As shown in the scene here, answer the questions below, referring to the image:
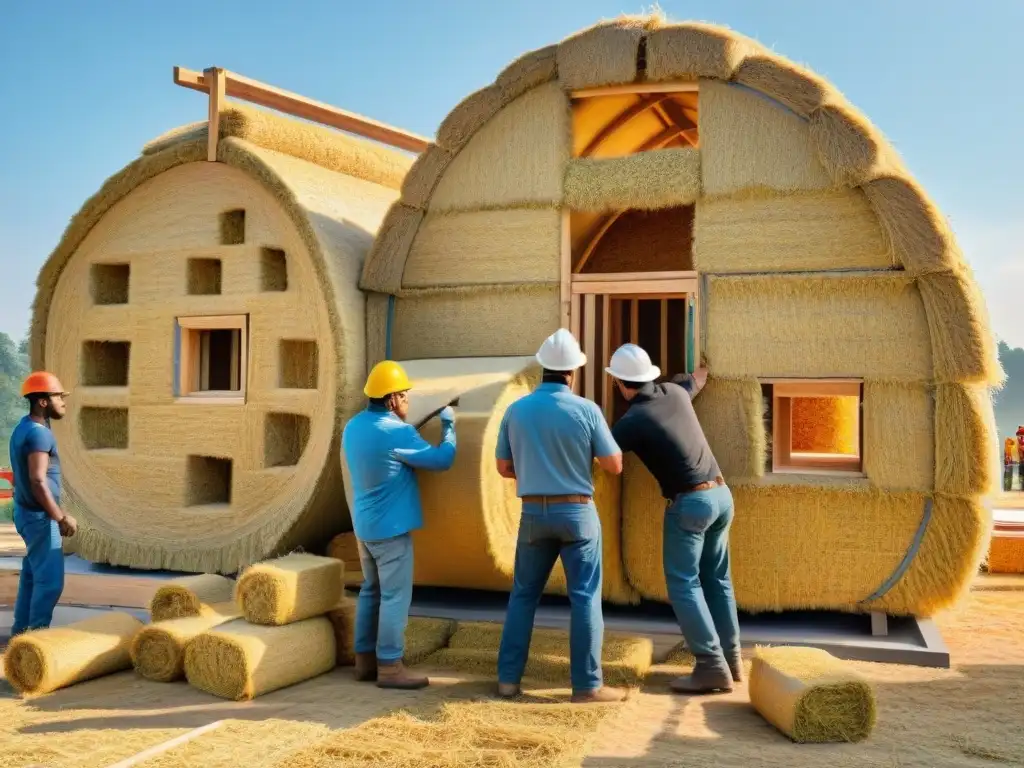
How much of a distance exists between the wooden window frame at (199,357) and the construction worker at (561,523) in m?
3.42

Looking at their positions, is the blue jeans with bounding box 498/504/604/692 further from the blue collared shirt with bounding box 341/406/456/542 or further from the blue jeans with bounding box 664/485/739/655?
the blue collared shirt with bounding box 341/406/456/542

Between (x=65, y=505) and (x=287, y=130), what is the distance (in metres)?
3.90

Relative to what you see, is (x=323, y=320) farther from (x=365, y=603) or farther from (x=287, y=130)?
(x=365, y=603)

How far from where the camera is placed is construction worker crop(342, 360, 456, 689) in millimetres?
6203

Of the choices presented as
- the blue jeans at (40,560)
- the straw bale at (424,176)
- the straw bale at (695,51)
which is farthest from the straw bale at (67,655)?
the straw bale at (695,51)

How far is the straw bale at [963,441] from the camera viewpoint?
6.72 meters

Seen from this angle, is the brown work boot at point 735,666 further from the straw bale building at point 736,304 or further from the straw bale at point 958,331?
the straw bale at point 958,331

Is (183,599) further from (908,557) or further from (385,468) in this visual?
(908,557)

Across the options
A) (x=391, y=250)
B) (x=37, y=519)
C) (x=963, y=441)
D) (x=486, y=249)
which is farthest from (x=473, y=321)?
(x=963, y=441)

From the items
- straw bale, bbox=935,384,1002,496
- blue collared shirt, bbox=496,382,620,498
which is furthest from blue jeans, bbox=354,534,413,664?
straw bale, bbox=935,384,1002,496

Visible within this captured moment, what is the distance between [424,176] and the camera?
8141 millimetres

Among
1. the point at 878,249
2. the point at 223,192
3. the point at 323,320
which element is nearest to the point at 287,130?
the point at 223,192

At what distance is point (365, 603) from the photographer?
252 inches

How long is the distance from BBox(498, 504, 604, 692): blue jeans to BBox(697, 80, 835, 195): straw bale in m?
2.86
